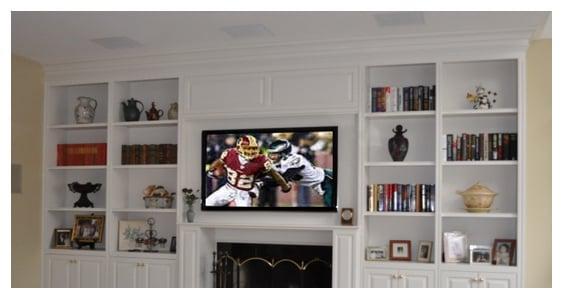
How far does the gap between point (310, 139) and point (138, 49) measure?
167cm

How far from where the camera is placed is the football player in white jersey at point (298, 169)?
527cm

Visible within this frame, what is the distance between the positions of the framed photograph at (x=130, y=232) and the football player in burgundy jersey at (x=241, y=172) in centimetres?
80

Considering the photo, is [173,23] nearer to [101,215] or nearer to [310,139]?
[310,139]

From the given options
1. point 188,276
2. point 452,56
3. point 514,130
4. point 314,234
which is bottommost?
point 188,276

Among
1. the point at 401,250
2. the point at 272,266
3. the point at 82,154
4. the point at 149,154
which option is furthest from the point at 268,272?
the point at 82,154

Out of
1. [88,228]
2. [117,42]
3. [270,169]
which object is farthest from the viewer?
[88,228]

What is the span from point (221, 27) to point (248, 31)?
0.22 m

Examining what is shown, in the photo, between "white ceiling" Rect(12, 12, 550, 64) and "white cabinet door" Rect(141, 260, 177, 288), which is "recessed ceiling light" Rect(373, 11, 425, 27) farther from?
"white cabinet door" Rect(141, 260, 177, 288)

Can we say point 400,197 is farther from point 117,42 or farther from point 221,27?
point 117,42

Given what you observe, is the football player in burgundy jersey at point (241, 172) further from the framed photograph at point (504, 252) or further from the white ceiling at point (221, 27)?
the framed photograph at point (504, 252)

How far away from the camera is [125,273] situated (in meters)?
5.75

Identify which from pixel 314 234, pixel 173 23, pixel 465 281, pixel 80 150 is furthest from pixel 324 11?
pixel 80 150

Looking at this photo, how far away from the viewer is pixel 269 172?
541 cm

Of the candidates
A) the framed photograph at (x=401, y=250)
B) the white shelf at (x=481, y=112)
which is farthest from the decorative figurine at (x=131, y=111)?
the white shelf at (x=481, y=112)
